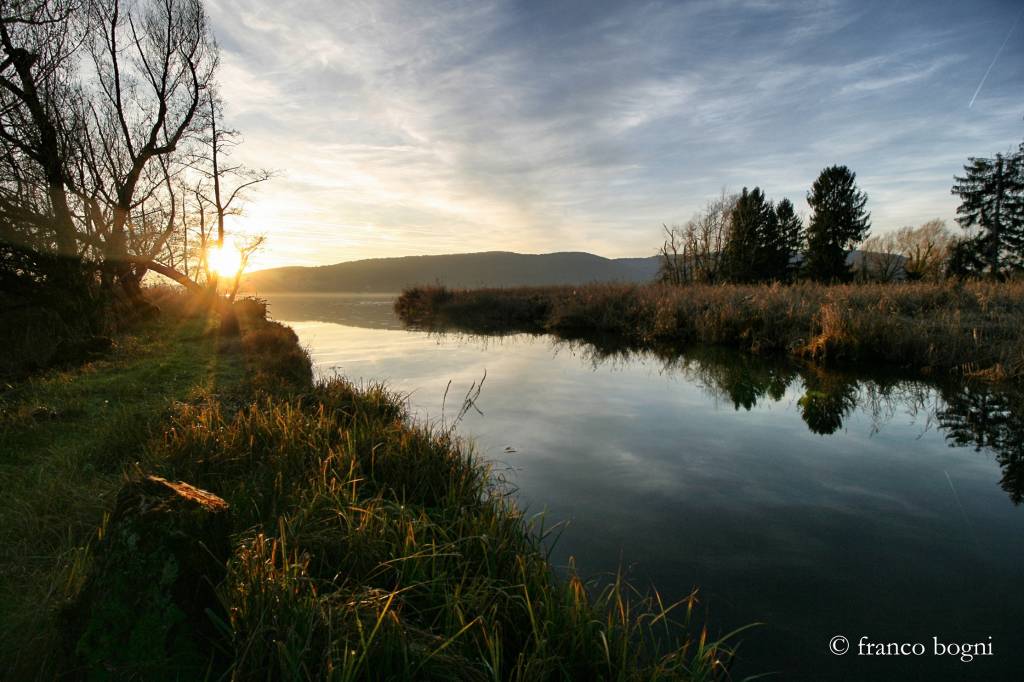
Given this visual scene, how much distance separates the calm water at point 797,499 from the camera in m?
3.11

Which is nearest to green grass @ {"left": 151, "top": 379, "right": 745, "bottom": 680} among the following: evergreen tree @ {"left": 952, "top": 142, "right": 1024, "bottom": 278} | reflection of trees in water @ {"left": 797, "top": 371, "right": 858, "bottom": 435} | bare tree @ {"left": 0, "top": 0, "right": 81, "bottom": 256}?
reflection of trees in water @ {"left": 797, "top": 371, "right": 858, "bottom": 435}

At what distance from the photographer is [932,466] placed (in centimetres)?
571

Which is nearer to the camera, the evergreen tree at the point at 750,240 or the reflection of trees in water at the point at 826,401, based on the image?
the reflection of trees in water at the point at 826,401

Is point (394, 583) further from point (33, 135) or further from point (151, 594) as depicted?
point (33, 135)

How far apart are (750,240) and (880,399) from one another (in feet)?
123

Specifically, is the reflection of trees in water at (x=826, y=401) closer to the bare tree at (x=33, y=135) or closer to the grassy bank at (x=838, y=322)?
the grassy bank at (x=838, y=322)

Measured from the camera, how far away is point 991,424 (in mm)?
7008

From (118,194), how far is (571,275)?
5699 inches

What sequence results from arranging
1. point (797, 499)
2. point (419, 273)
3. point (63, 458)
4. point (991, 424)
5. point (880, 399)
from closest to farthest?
point (63, 458) → point (797, 499) → point (991, 424) → point (880, 399) → point (419, 273)

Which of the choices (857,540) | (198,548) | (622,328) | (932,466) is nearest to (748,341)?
(622,328)

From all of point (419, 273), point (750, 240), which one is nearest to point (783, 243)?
point (750, 240)

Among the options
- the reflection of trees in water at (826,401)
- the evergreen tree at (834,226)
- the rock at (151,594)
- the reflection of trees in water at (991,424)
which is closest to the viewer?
the rock at (151,594)

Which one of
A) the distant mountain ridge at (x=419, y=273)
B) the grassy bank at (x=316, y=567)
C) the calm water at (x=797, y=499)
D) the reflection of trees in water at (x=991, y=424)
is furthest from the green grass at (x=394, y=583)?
the distant mountain ridge at (x=419, y=273)

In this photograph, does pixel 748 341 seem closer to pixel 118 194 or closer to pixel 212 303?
pixel 118 194
